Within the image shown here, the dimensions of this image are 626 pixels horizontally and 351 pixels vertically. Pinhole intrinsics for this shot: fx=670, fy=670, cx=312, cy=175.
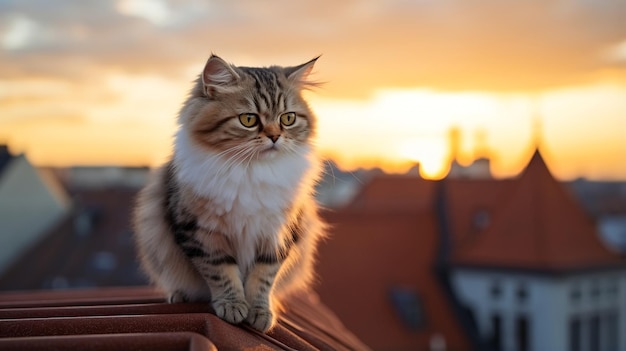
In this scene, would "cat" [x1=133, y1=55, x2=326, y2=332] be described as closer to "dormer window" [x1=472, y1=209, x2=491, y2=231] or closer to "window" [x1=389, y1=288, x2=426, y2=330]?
"window" [x1=389, y1=288, x2=426, y2=330]

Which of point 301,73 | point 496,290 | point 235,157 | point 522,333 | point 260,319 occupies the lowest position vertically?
point 522,333

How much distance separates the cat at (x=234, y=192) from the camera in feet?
8.43

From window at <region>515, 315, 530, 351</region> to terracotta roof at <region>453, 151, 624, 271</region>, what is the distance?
1.74m

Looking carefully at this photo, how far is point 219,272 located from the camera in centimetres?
260

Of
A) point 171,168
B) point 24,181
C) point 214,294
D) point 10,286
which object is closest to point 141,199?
point 171,168

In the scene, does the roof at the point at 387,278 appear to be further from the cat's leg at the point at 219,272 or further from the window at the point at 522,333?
the cat's leg at the point at 219,272

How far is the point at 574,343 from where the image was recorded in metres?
20.9

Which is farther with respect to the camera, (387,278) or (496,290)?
(387,278)

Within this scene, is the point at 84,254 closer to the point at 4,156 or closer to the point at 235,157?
the point at 4,156

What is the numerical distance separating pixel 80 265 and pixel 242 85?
20.5 meters

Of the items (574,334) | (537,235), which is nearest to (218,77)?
(537,235)

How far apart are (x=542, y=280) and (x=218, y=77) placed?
19.0 metres

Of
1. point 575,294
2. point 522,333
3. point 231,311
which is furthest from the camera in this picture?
point 522,333

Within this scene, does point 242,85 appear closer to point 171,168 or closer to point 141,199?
point 171,168
